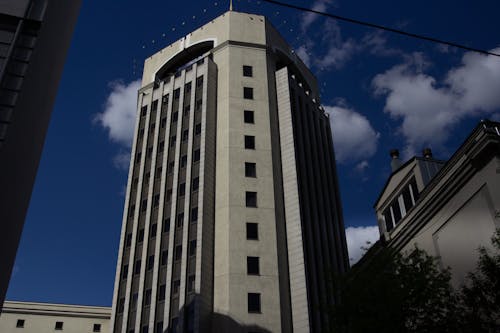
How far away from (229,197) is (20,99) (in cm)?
3122

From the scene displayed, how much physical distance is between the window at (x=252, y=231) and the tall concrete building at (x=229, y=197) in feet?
0.27

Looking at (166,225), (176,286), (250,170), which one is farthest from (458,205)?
(166,225)

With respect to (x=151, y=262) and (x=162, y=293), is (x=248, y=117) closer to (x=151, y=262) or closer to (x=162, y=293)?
(x=151, y=262)

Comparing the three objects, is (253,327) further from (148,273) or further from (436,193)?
(436,193)

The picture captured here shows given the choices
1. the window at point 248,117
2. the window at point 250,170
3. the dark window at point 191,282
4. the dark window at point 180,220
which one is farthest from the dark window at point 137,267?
the window at point 248,117

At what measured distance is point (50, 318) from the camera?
200 ft

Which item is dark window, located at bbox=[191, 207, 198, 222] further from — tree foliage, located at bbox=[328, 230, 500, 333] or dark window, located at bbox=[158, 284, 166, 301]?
tree foliage, located at bbox=[328, 230, 500, 333]

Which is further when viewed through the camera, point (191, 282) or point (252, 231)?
point (252, 231)

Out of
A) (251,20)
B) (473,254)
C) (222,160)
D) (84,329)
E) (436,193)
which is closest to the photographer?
(473,254)

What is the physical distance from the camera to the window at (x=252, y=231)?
4081 centimetres

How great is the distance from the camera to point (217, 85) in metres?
51.7

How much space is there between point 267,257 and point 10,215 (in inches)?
1140

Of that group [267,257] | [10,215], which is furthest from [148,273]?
[10,215]

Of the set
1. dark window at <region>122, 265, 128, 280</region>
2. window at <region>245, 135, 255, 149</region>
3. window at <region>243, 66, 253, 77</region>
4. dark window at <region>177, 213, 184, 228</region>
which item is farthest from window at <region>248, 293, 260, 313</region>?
window at <region>243, 66, 253, 77</region>
